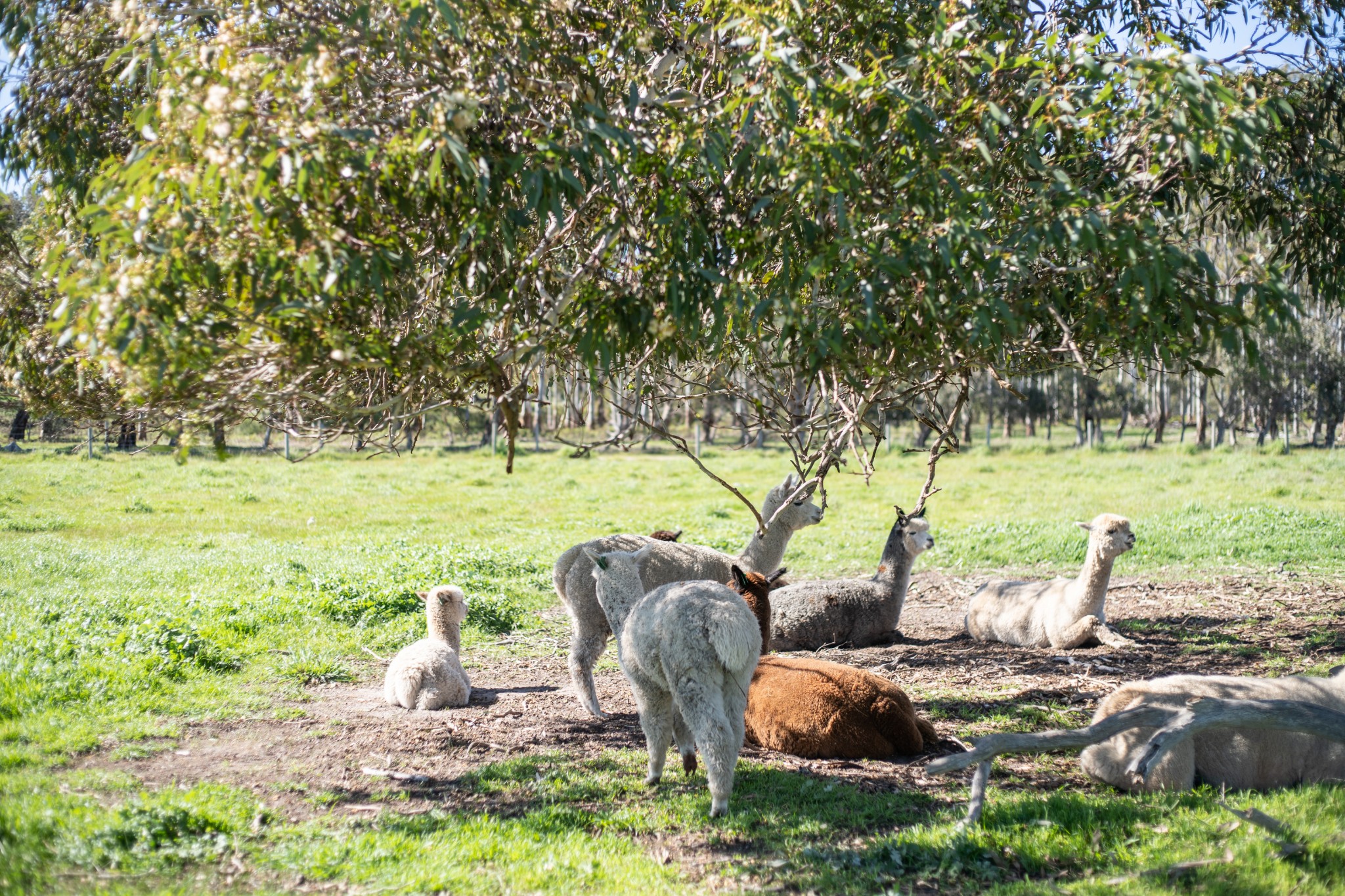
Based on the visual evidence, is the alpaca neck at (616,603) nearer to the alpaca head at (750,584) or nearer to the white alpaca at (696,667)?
the white alpaca at (696,667)

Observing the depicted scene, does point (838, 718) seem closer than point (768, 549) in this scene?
Yes

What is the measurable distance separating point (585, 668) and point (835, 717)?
198 cm

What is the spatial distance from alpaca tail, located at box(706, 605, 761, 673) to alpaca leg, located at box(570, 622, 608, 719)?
84.9 inches

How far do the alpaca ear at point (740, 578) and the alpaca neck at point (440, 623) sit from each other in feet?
8.12

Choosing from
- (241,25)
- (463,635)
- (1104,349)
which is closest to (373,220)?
(241,25)

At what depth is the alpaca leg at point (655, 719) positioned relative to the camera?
529 cm

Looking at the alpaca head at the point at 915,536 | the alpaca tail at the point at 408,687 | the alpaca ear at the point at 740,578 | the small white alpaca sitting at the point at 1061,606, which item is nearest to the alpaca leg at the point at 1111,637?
the small white alpaca sitting at the point at 1061,606

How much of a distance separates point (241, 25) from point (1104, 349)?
511 centimetres

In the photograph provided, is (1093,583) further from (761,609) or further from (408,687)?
(408,687)

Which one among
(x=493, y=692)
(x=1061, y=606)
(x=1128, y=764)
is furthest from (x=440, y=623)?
(x=1061, y=606)

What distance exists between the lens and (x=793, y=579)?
11.6 meters

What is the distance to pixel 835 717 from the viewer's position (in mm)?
5699

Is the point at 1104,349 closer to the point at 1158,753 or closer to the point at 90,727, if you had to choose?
the point at 1158,753

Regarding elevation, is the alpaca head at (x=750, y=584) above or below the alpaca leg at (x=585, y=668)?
above
